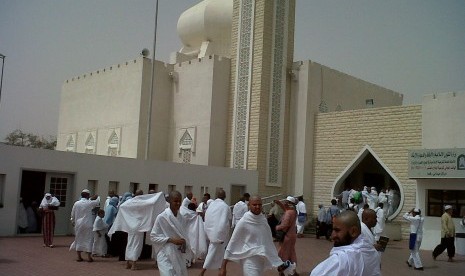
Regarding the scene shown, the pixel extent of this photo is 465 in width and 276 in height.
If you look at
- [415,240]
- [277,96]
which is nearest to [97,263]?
[415,240]

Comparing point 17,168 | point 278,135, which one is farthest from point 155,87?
point 17,168

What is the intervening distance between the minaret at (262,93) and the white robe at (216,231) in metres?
12.8

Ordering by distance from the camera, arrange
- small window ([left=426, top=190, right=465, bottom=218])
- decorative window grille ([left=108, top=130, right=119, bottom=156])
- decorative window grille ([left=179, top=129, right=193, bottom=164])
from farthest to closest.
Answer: decorative window grille ([left=108, top=130, right=119, bottom=156]) → decorative window grille ([left=179, top=129, right=193, bottom=164]) → small window ([left=426, top=190, right=465, bottom=218])

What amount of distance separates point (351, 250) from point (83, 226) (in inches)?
349

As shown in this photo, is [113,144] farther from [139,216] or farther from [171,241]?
[171,241]

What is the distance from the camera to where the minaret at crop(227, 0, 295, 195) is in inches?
876

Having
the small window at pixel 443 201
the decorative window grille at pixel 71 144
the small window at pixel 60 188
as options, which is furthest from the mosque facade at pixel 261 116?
the small window at pixel 60 188

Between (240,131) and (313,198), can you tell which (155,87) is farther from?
(313,198)

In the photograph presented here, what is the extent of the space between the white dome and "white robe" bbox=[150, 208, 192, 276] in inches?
843

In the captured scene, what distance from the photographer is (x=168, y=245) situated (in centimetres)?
586

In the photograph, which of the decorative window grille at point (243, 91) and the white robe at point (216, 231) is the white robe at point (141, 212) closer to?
the white robe at point (216, 231)

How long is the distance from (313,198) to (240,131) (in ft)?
14.2

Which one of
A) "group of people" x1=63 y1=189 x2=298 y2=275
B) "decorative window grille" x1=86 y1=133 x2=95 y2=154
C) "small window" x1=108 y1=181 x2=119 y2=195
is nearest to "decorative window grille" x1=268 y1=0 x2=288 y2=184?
"small window" x1=108 y1=181 x2=119 y2=195

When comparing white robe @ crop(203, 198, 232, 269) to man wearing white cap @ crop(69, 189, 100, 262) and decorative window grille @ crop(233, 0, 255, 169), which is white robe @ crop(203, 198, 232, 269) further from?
decorative window grille @ crop(233, 0, 255, 169)
